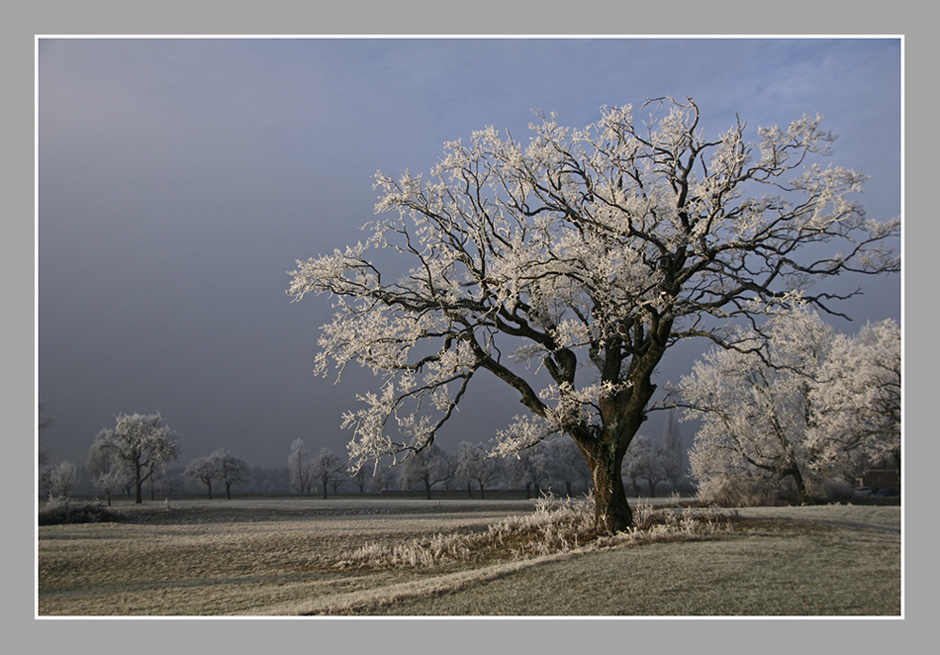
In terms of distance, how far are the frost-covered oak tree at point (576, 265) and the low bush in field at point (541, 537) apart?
2.42 feet

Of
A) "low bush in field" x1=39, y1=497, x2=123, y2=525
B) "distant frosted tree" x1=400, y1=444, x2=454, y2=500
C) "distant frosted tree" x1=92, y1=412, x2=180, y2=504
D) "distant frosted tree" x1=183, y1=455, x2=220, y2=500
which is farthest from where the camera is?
"distant frosted tree" x1=400, y1=444, x2=454, y2=500

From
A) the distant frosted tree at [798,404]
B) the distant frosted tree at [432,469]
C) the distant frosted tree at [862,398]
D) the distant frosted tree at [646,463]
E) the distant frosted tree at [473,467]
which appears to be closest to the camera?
the distant frosted tree at [862,398]

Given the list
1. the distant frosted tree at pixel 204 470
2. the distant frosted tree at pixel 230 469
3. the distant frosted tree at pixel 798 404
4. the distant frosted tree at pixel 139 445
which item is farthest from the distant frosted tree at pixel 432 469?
the distant frosted tree at pixel 139 445

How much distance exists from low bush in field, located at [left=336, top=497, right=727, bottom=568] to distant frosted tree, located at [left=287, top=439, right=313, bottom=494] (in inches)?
638

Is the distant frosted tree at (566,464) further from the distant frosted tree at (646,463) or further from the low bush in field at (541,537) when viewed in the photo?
the low bush in field at (541,537)

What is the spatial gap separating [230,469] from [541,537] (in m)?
18.7

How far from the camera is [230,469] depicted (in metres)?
26.5

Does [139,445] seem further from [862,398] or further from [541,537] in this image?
[862,398]

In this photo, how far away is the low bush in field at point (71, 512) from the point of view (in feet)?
33.4

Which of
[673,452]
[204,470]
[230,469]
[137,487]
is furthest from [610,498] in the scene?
[673,452]

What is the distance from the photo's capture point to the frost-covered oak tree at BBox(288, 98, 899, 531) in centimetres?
1066

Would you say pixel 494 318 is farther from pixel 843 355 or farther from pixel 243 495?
pixel 243 495

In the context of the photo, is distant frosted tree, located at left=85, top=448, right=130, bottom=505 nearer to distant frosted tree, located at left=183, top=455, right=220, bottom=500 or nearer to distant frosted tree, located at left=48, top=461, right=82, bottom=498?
distant frosted tree, located at left=48, top=461, right=82, bottom=498

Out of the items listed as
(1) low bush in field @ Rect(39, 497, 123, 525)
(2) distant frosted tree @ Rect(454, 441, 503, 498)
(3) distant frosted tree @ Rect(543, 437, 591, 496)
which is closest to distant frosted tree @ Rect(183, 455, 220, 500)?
(2) distant frosted tree @ Rect(454, 441, 503, 498)
